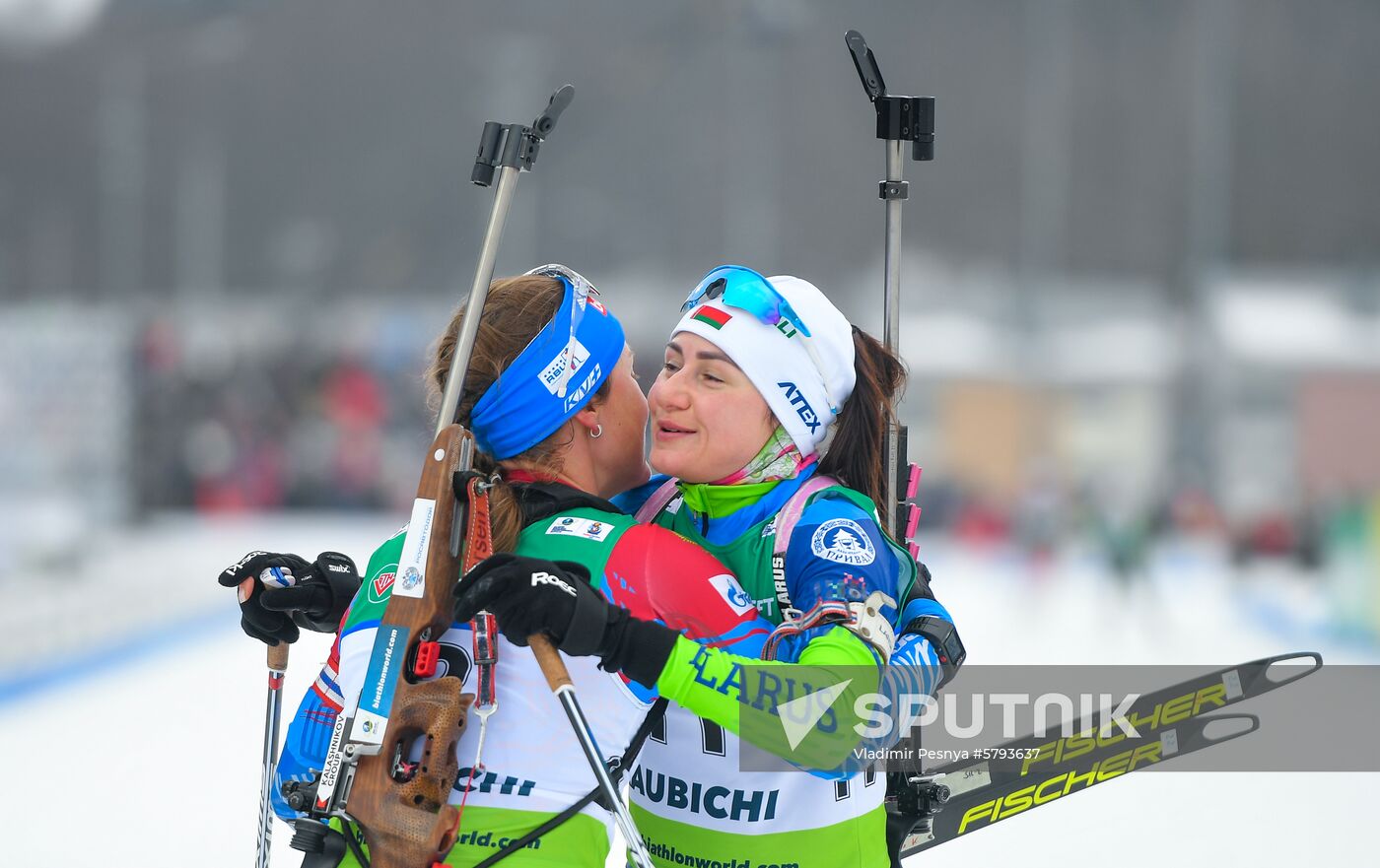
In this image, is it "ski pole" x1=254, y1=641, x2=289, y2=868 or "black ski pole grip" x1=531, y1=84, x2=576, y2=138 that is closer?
"black ski pole grip" x1=531, y1=84, x2=576, y2=138

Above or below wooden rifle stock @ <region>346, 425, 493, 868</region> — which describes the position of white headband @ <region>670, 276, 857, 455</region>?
above

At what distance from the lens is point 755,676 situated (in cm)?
174

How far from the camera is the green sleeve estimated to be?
1.70 m

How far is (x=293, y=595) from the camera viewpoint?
228 cm

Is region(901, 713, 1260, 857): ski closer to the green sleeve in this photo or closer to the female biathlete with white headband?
the female biathlete with white headband

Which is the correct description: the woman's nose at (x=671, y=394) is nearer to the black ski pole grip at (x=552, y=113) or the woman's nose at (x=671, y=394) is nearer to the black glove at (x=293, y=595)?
the black ski pole grip at (x=552, y=113)

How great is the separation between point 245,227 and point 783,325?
2265 cm

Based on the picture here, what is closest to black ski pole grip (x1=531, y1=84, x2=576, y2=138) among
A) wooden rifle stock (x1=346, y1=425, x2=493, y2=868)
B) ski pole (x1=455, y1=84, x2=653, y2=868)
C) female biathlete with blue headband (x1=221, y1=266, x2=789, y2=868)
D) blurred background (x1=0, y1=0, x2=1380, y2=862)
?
ski pole (x1=455, y1=84, x2=653, y2=868)

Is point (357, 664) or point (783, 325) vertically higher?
point (783, 325)

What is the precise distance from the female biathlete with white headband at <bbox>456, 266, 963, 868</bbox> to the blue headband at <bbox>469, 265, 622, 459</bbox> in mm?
228

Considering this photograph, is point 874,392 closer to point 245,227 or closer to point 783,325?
point 783,325

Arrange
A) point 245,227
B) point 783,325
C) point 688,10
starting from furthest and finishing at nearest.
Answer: point 245,227 → point 688,10 → point 783,325

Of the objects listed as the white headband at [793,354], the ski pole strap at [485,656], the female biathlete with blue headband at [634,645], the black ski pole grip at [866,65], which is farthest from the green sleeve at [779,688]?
the black ski pole grip at [866,65]

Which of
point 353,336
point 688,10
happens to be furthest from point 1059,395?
point 353,336
